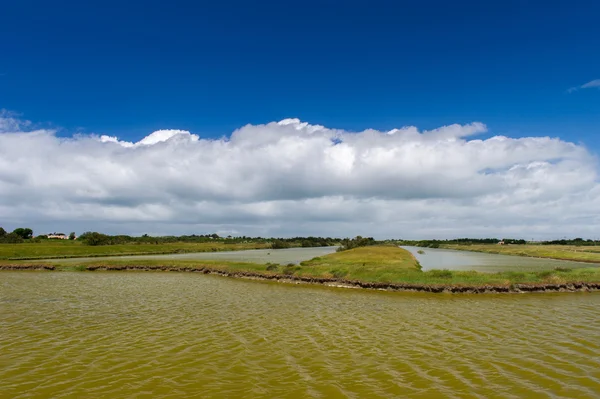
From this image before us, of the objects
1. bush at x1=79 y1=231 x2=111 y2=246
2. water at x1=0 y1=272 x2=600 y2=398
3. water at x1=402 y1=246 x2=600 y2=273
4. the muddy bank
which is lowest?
water at x1=402 y1=246 x2=600 y2=273

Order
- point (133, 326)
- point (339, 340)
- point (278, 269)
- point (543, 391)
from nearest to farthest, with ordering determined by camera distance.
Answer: point (543, 391) < point (339, 340) < point (133, 326) < point (278, 269)

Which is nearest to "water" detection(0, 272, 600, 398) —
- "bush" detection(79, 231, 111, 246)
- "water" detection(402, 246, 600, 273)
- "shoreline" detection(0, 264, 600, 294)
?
"shoreline" detection(0, 264, 600, 294)

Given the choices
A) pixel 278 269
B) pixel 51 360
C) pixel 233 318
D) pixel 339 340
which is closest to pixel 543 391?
pixel 339 340

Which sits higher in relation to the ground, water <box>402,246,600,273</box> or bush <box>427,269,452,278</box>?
bush <box>427,269,452,278</box>

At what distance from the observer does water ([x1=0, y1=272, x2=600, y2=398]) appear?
43.1 feet

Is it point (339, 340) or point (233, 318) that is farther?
point (233, 318)

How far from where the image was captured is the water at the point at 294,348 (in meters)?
13.1

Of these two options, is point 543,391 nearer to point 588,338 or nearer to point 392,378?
point 392,378

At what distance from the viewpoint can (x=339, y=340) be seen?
19.4 metres

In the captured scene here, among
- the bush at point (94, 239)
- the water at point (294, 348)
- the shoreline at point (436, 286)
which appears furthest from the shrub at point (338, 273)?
the bush at point (94, 239)

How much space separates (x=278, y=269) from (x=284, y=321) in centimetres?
3257

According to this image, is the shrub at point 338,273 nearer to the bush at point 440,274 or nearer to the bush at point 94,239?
the bush at point 440,274

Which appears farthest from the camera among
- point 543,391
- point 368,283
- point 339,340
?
point 368,283

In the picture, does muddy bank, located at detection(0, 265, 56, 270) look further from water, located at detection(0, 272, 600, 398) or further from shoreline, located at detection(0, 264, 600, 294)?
shoreline, located at detection(0, 264, 600, 294)
